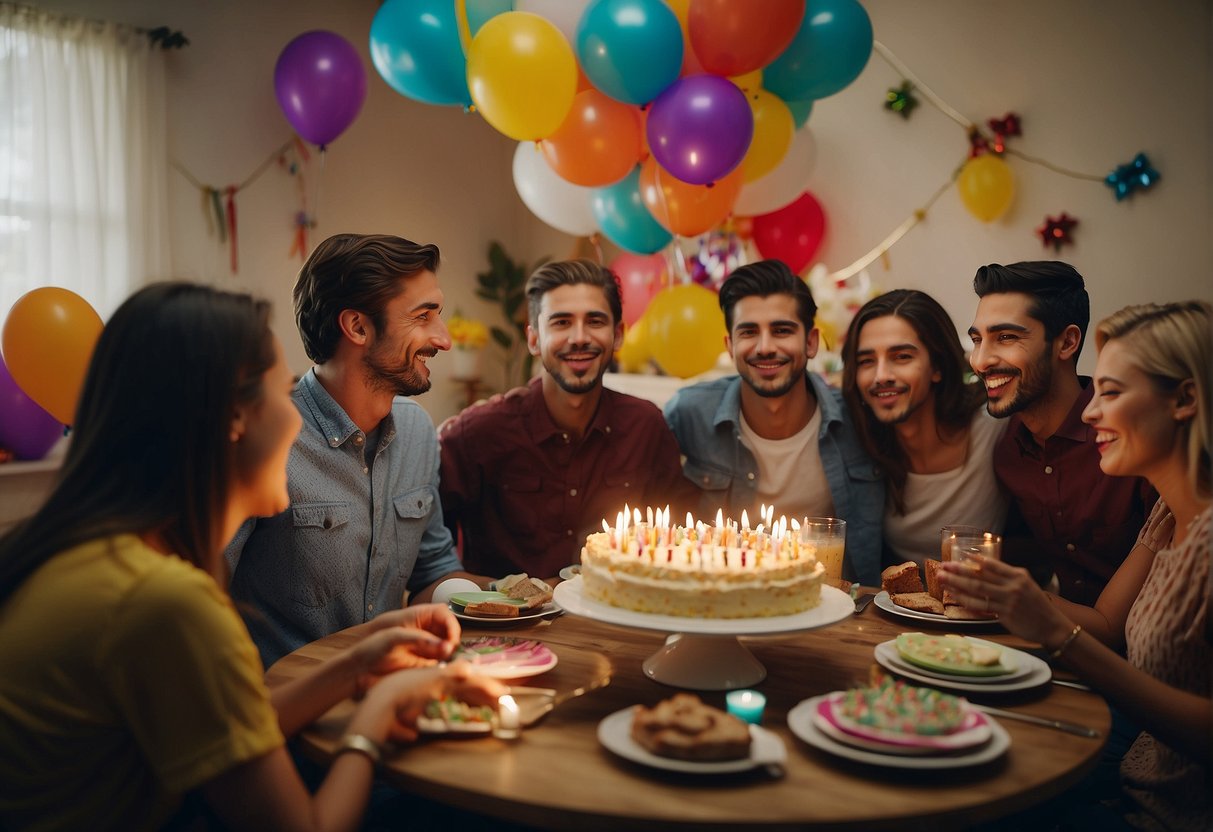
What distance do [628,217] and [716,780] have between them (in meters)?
3.20

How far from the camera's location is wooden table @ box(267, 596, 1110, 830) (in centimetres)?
119

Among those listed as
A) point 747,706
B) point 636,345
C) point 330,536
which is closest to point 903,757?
point 747,706

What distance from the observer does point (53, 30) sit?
4.69 m

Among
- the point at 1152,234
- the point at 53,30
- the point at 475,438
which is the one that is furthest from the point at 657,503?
the point at 53,30

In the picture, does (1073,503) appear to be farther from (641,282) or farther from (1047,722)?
(641,282)

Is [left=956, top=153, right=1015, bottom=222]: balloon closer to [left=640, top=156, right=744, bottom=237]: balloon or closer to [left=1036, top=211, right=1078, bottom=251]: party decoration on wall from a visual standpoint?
[left=1036, top=211, right=1078, bottom=251]: party decoration on wall

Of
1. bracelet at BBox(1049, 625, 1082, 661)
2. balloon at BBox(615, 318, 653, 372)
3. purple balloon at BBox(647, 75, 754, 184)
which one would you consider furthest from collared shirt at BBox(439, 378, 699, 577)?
bracelet at BBox(1049, 625, 1082, 661)

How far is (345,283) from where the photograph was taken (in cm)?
240

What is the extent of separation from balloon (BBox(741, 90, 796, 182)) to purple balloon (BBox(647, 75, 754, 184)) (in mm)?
390

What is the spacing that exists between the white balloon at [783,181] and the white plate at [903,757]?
3269 millimetres

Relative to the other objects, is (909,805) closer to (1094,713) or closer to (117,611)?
(1094,713)

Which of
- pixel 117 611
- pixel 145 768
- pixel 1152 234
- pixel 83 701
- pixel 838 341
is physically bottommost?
pixel 145 768

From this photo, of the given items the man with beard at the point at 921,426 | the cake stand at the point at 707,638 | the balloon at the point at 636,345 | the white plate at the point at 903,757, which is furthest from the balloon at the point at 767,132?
the white plate at the point at 903,757

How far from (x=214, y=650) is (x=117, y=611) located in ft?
0.44
